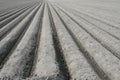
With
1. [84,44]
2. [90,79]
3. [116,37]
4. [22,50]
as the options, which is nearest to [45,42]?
[22,50]

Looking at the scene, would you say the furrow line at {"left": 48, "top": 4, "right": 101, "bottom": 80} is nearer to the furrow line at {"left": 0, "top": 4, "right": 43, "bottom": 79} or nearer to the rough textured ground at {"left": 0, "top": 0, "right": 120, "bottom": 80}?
the rough textured ground at {"left": 0, "top": 0, "right": 120, "bottom": 80}

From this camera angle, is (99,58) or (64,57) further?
(64,57)

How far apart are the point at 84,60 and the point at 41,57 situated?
101 centimetres

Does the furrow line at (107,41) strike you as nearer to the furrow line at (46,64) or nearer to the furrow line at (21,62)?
the furrow line at (46,64)

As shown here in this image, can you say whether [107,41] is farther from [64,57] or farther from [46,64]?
[46,64]

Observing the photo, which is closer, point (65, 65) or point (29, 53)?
point (65, 65)

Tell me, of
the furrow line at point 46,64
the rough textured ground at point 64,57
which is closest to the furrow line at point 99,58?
the rough textured ground at point 64,57

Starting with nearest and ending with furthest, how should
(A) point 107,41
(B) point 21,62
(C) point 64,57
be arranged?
(B) point 21,62 < (C) point 64,57 < (A) point 107,41

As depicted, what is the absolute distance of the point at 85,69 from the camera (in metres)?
3.72

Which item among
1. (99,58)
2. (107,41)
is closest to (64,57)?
(99,58)

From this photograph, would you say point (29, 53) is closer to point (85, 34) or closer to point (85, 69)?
point (85, 69)

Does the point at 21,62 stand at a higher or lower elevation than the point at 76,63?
lower

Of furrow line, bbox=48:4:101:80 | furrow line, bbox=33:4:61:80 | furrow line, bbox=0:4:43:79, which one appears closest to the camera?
furrow line, bbox=48:4:101:80

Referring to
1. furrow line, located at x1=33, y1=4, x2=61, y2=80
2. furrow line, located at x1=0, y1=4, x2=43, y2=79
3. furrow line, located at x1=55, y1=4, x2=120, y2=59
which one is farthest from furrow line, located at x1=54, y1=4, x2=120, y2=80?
furrow line, located at x1=0, y1=4, x2=43, y2=79
